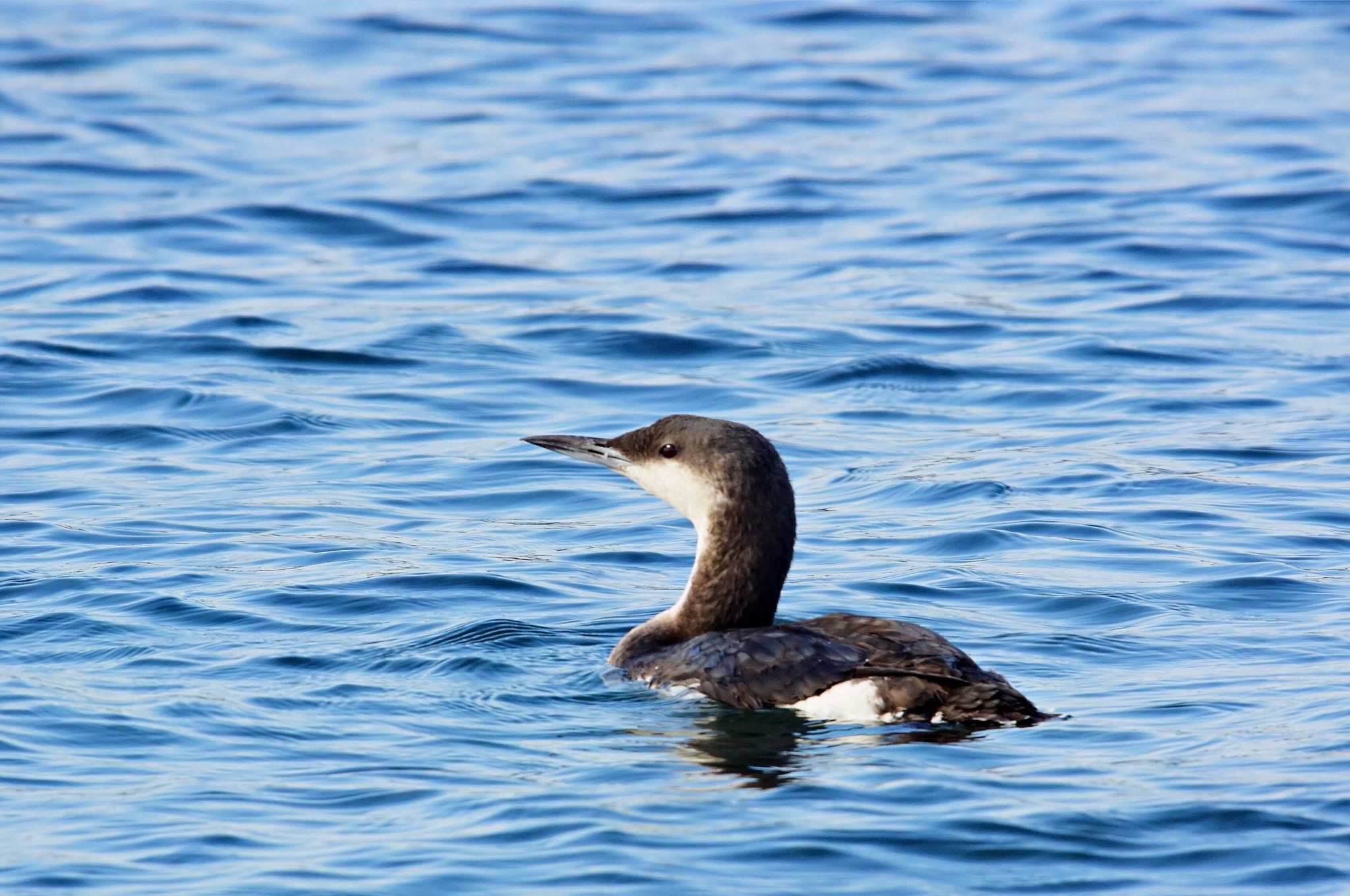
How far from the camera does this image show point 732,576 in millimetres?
6805

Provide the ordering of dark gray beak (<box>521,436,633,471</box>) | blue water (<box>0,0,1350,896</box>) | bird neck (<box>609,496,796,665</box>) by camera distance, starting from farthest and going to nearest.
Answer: dark gray beak (<box>521,436,633,471</box>) < bird neck (<box>609,496,796,665</box>) < blue water (<box>0,0,1350,896</box>)

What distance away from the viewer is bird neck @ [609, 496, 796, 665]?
22.1 ft

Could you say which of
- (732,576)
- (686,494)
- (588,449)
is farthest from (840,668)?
(588,449)

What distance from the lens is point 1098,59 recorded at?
2128cm

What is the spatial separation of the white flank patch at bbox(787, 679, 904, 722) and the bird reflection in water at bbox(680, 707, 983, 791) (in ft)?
0.10

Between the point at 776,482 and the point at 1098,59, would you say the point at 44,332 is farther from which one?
the point at 1098,59

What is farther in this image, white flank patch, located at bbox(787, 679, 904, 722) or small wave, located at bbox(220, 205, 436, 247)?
small wave, located at bbox(220, 205, 436, 247)

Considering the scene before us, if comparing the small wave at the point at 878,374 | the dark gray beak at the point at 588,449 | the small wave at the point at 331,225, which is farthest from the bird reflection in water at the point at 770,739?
the small wave at the point at 331,225

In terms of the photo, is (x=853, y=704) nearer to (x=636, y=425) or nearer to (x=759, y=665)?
(x=759, y=665)

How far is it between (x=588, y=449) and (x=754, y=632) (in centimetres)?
125

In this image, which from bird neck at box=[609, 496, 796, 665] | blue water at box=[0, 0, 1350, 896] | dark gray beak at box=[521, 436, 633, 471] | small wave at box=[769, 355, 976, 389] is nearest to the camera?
blue water at box=[0, 0, 1350, 896]

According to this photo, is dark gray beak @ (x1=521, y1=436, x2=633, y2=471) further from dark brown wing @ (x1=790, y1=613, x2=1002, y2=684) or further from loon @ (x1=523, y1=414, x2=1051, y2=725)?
dark brown wing @ (x1=790, y1=613, x2=1002, y2=684)

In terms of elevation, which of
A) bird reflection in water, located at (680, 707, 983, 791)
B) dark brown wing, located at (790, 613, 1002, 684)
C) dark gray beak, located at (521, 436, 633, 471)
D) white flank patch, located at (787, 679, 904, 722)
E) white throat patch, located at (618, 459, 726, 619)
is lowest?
bird reflection in water, located at (680, 707, 983, 791)

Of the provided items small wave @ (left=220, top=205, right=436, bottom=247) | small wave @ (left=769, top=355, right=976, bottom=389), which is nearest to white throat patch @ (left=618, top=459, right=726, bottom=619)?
small wave @ (left=769, top=355, right=976, bottom=389)
